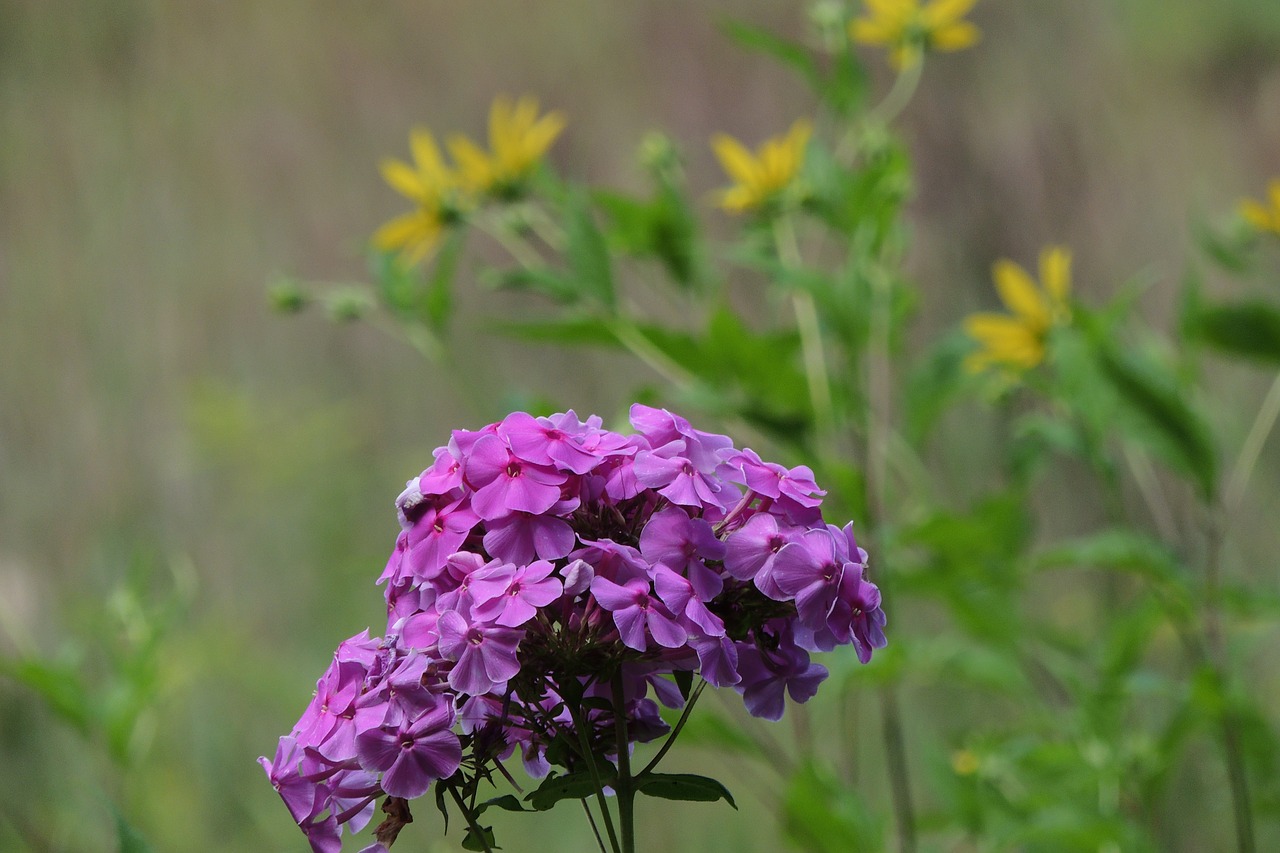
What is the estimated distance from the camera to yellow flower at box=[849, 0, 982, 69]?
3.06 ft

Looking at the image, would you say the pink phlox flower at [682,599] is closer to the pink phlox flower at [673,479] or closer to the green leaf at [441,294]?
the pink phlox flower at [673,479]

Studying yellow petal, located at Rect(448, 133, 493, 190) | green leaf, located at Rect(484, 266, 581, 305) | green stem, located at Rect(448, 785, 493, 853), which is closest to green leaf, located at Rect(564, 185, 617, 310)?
green leaf, located at Rect(484, 266, 581, 305)

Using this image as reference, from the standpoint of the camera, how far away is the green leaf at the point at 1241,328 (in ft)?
2.64

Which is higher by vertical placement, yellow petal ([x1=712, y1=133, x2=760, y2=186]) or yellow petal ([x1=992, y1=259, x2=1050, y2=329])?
yellow petal ([x1=712, y1=133, x2=760, y2=186])

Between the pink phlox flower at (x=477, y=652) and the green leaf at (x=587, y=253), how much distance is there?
52 cm

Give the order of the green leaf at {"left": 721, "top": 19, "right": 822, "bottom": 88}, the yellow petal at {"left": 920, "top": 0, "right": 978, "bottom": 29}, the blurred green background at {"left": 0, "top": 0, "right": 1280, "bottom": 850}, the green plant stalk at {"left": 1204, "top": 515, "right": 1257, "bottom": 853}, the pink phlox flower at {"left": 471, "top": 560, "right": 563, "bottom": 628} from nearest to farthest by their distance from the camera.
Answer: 1. the pink phlox flower at {"left": 471, "top": 560, "right": 563, "bottom": 628}
2. the green plant stalk at {"left": 1204, "top": 515, "right": 1257, "bottom": 853}
3. the green leaf at {"left": 721, "top": 19, "right": 822, "bottom": 88}
4. the yellow petal at {"left": 920, "top": 0, "right": 978, "bottom": 29}
5. the blurred green background at {"left": 0, "top": 0, "right": 1280, "bottom": 850}

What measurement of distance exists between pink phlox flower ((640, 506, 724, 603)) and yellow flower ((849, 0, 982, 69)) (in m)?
0.72

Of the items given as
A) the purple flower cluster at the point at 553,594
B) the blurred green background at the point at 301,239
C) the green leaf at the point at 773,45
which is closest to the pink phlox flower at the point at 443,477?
the purple flower cluster at the point at 553,594

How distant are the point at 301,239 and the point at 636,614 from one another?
5.65 feet

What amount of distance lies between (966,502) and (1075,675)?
0.64m

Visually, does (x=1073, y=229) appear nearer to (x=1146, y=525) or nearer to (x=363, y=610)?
(x=1146, y=525)

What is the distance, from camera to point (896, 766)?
2.55 ft

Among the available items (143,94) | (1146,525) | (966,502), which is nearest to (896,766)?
(966,502)

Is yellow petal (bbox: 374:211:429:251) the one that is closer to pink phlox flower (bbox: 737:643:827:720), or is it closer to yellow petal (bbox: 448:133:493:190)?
yellow petal (bbox: 448:133:493:190)
